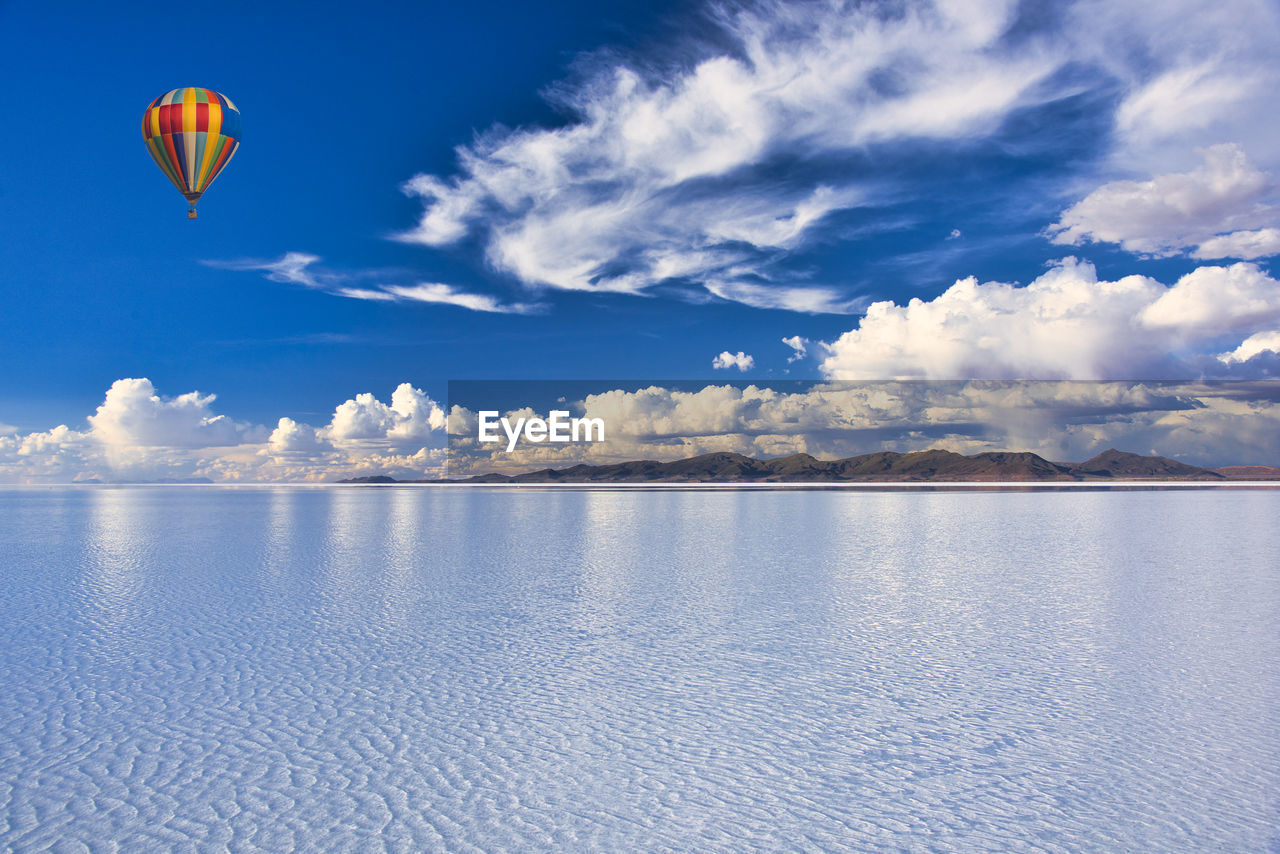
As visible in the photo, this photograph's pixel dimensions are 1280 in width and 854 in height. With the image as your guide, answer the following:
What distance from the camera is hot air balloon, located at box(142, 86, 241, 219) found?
33.4m

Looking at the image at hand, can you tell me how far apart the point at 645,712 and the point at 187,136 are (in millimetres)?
36989

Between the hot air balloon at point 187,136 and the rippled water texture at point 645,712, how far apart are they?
85.1 ft

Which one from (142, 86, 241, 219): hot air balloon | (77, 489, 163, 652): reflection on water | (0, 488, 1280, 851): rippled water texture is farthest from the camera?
(142, 86, 241, 219): hot air balloon

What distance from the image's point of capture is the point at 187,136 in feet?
109

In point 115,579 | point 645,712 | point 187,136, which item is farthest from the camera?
point 187,136

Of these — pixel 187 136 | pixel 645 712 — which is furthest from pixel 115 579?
pixel 187 136

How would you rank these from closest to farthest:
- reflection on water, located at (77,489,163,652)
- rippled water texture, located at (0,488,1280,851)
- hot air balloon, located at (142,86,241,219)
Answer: rippled water texture, located at (0,488,1280,851)
reflection on water, located at (77,489,163,652)
hot air balloon, located at (142,86,241,219)

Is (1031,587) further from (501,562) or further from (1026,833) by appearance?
(501,562)

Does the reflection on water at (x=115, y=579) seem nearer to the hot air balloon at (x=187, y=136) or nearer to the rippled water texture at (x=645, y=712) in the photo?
the rippled water texture at (x=645, y=712)

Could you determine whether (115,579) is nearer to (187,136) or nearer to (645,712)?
(645,712)

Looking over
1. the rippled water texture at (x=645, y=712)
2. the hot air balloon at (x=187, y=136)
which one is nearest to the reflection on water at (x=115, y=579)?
the rippled water texture at (x=645, y=712)

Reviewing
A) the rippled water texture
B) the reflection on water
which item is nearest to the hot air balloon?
the reflection on water

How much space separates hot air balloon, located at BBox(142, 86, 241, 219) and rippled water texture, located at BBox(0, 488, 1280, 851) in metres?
25.9

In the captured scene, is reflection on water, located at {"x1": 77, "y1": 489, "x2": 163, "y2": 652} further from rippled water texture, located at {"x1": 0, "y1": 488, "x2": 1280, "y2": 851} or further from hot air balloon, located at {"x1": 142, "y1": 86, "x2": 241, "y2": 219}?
hot air balloon, located at {"x1": 142, "y1": 86, "x2": 241, "y2": 219}
